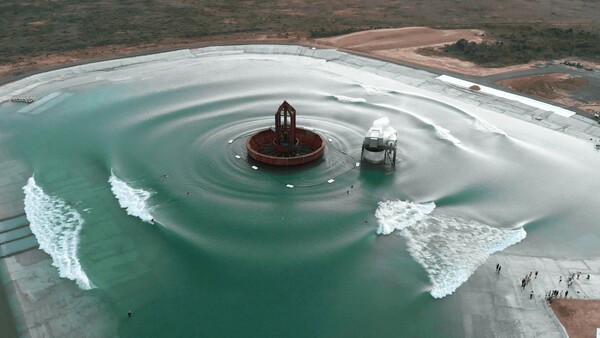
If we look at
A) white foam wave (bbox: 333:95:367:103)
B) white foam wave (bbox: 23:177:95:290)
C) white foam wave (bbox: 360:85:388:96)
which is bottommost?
white foam wave (bbox: 23:177:95:290)

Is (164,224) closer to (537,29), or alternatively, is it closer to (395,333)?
(395,333)

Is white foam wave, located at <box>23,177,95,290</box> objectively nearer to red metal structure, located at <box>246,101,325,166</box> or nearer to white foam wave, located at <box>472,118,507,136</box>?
red metal structure, located at <box>246,101,325,166</box>

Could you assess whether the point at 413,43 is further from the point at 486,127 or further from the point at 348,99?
the point at 486,127

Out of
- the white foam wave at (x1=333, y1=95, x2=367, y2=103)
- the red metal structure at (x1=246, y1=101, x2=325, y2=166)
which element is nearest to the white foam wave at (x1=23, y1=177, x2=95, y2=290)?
the red metal structure at (x1=246, y1=101, x2=325, y2=166)

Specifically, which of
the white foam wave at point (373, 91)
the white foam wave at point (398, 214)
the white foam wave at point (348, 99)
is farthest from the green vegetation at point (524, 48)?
the white foam wave at point (398, 214)

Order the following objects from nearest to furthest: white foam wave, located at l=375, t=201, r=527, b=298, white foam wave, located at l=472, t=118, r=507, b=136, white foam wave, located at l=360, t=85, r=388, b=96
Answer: white foam wave, located at l=375, t=201, r=527, b=298 → white foam wave, located at l=472, t=118, r=507, b=136 → white foam wave, located at l=360, t=85, r=388, b=96

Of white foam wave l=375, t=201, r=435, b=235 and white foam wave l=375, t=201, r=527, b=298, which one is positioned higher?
white foam wave l=375, t=201, r=435, b=235

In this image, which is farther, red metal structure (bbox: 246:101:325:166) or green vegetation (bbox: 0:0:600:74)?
green vegetation (bbox: 0:0:600:74)

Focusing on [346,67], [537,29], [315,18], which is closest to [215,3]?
[315,18]
